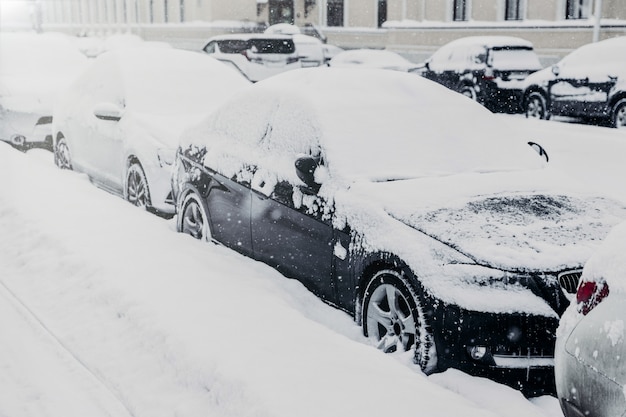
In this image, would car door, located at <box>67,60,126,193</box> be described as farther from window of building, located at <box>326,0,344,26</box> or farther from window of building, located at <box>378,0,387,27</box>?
window of building, located at <box>326,0,344,26</box>

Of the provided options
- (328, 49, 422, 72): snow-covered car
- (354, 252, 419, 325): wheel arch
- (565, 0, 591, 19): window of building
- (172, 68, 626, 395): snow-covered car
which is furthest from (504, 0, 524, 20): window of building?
(354, 252, 419, 325): wheel arch

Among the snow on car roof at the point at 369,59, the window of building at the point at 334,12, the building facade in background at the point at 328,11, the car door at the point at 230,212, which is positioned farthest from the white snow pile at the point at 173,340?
the window of building at the point at 334,12

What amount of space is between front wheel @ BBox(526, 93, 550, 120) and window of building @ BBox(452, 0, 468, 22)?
507 inches

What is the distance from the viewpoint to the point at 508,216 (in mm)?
4734

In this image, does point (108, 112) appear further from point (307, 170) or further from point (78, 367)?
point (78, 367)

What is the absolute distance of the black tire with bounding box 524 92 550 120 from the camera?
17.5 meters

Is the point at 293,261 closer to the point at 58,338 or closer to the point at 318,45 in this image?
the point at 58,338

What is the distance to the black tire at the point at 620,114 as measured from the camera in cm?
1558

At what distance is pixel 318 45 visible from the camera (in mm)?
27344

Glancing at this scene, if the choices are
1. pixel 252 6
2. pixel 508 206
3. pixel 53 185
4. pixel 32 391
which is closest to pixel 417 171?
pixel 508 206

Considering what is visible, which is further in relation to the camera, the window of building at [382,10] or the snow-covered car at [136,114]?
the window of building at [382,10]

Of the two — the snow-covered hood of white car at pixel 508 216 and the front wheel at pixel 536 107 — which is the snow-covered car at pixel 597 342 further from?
the front wheel at pixel 536 107

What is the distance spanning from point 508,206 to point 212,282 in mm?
1889

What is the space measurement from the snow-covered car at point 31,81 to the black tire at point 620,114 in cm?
972
